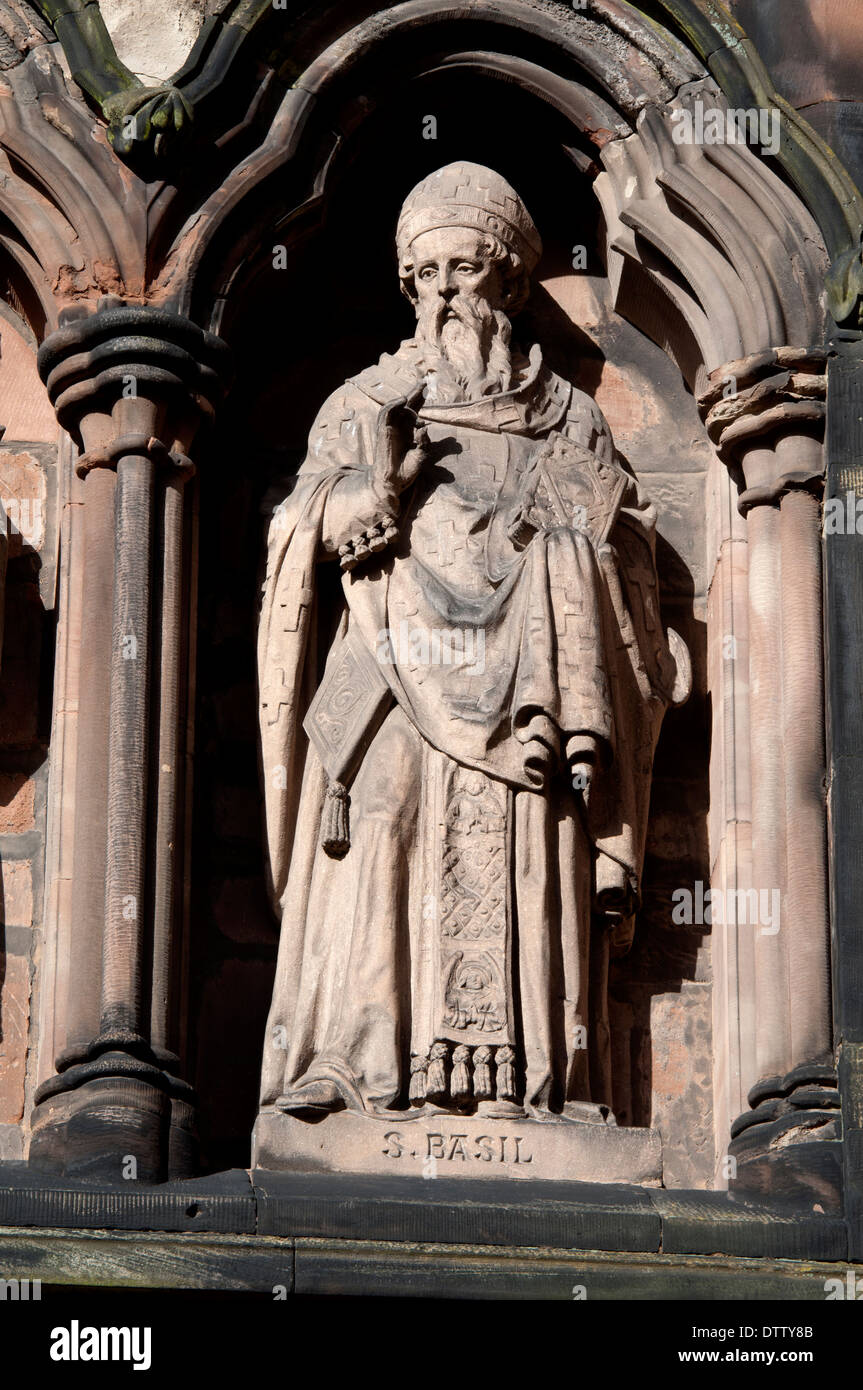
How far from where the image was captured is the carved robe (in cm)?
912

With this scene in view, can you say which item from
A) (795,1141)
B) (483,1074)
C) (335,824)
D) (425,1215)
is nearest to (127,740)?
(335,824)

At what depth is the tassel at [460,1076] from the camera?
8.99 m

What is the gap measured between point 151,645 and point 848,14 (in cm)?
280

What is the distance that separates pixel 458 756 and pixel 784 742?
0.92m

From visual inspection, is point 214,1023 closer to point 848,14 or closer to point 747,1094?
point 747,1094

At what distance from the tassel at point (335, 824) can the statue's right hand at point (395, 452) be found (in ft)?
2.62

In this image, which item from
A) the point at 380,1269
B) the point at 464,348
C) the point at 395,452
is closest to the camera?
the point at 380,1269

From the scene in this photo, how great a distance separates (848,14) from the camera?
10.1 meters

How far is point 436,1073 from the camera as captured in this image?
29.5ft

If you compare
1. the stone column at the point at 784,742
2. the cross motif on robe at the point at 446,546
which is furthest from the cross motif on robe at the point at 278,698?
the stone column at the point at 784,742

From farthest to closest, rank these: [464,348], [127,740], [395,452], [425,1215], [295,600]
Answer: [464,348]
[295,600]
[395,452]
[127,740]
[425,1215]

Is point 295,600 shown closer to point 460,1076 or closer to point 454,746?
point 454,746

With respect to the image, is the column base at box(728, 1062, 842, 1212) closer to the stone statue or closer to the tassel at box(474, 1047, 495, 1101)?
the stone statue
